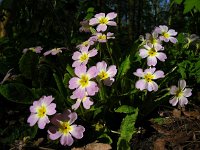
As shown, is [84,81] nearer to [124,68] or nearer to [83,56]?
[83,56]

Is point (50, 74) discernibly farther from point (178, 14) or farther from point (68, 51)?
point (178, 14)

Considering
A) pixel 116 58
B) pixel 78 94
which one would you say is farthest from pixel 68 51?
pixel 78 94

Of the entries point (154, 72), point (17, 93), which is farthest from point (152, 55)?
point (17, 93)

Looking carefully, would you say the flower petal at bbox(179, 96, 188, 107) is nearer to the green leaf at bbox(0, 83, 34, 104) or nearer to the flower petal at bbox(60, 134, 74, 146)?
the flower petal at bbox(60, 134, 74, 146)

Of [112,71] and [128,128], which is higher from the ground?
[112,71]

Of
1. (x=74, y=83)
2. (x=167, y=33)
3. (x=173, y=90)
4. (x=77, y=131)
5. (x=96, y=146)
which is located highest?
(x=167, y=33)

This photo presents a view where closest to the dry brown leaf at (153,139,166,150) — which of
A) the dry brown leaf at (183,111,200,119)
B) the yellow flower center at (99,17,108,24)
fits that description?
the dry brown leaf at (183,111,200,119)
